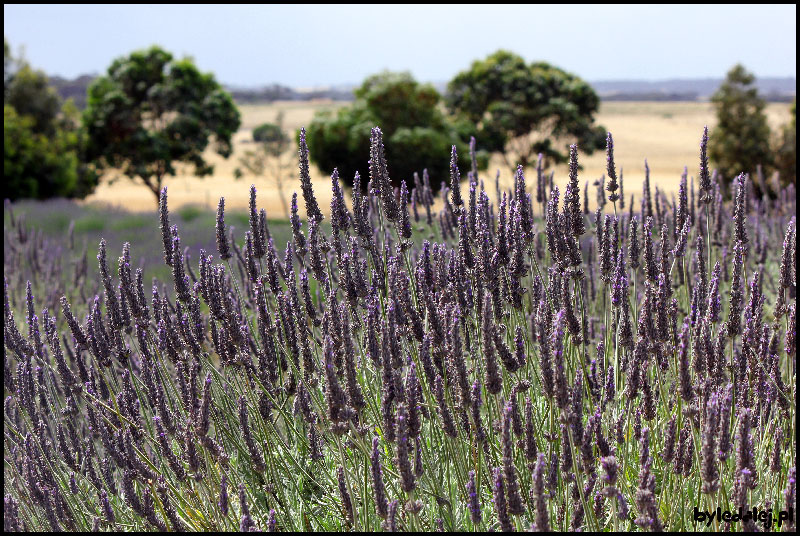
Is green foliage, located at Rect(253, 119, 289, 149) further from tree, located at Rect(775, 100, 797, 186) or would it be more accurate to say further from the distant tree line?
tree, located at Rect(775, 100, 797, 186)

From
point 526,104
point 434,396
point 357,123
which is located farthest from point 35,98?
point 434,396

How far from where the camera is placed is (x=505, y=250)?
8.66 ft

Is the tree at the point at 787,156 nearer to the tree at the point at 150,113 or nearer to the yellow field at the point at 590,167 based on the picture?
the yellow field at the point at 590,167

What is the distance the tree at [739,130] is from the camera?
19.4 meters

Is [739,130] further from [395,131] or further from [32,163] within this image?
[32,163]

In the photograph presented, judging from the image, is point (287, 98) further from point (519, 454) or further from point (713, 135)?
point (519, 454)

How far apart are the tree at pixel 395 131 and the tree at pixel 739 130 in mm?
6609

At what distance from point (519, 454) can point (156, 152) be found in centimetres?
2465

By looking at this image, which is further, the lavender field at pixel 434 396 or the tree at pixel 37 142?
the tree at pixel 37 142

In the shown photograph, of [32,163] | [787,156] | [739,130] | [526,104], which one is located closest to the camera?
[787,156]

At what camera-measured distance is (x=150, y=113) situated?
2689 centimetres

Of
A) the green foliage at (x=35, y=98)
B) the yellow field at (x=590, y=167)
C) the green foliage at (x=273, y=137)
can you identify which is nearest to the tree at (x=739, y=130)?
the yellow field at (x=590, y=167)

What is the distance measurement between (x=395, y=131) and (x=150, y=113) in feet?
33.2

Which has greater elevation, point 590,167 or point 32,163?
point 32,163
